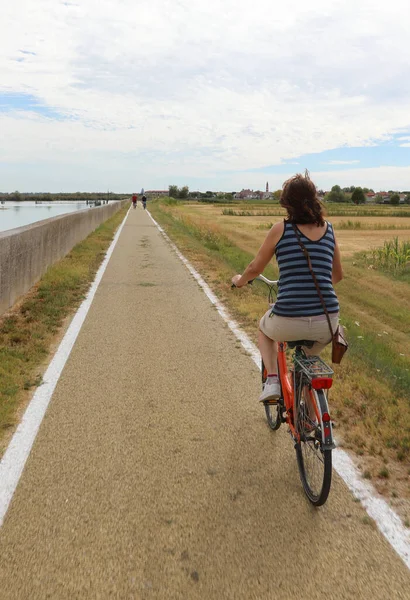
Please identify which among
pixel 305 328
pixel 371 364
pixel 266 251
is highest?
pixel 266 251

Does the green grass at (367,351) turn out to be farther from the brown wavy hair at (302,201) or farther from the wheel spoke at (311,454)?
the brown wavy hair at (302,201)

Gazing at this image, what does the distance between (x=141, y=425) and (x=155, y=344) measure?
8.16 feet

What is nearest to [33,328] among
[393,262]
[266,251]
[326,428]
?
[266,251]

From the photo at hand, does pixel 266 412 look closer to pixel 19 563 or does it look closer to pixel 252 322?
pixel 19 563

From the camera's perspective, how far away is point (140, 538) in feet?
9.51

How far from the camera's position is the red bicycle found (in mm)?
3013

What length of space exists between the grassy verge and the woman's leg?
2079 mm

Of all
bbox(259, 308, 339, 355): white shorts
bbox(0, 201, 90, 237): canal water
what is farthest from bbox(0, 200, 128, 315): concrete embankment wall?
bbox(259, 308, 339, 355): white shorts

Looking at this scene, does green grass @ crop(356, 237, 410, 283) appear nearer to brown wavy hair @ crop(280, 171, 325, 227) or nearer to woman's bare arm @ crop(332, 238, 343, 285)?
woman's bare arm @ crop(332, 238, 343, 285)

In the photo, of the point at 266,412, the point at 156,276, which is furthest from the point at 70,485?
the point at 156,276

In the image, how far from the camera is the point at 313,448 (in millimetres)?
3277

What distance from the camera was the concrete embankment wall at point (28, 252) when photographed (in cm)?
828

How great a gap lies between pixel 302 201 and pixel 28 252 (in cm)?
797

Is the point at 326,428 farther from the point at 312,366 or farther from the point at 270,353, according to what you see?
the point at 270,353
